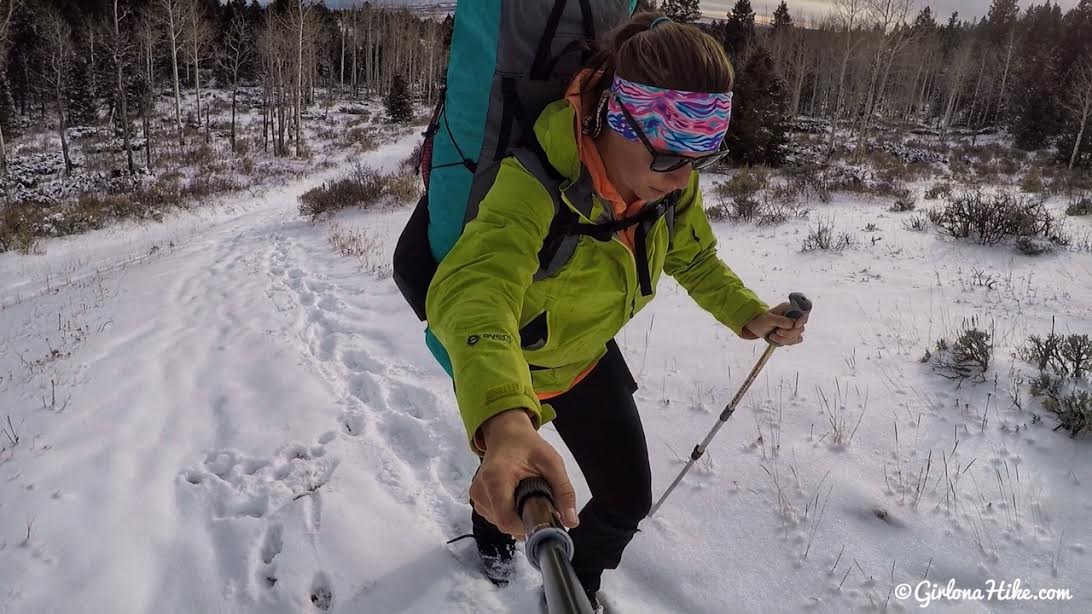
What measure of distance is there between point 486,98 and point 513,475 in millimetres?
1206

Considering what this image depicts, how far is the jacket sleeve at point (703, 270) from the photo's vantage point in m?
1.84

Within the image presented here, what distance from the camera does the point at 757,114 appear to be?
1722 cm

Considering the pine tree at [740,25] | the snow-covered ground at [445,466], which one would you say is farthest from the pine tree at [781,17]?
the snow-covered ground at [445,466]

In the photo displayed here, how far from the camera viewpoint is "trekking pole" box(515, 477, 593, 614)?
26.3 inches

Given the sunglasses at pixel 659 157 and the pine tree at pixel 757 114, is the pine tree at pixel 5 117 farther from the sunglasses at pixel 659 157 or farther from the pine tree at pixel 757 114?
the sunglasses at pixel 659 157

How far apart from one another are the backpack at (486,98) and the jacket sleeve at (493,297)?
254 millimetres

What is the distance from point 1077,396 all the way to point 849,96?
170 feet

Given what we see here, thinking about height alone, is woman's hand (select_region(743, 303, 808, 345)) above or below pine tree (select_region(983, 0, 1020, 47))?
below

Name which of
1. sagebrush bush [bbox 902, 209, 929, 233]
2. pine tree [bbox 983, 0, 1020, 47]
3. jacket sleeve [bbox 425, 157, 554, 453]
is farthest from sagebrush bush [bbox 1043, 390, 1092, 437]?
pine tree [bbox 983, 0, 1020, 47]

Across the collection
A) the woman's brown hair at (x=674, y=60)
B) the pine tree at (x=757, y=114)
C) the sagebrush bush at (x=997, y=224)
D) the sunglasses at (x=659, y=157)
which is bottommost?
the sagebrush bush at (x=997, y=224)

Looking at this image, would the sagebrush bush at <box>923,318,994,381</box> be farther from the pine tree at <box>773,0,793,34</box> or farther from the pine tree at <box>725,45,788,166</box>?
the pine tree at <box>773,0,793,34</box>

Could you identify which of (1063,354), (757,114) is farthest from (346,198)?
(757,114)

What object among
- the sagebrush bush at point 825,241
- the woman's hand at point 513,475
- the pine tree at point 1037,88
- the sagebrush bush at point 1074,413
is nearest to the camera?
the woman's hand at point 513,475

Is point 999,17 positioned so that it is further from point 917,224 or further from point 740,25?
point 917,224
